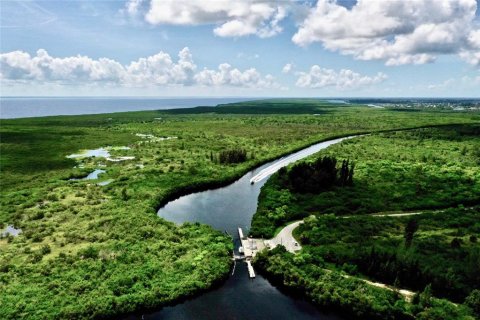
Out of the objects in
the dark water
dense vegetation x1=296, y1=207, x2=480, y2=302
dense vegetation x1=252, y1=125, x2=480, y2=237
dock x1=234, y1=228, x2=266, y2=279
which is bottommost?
the dark water

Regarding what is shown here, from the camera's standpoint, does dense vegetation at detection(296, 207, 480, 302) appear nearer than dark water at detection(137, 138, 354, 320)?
No

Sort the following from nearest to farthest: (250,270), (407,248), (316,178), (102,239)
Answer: (250,270), (407,248), (102,239), (316,178)

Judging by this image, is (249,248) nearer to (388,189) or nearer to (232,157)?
(388,189)

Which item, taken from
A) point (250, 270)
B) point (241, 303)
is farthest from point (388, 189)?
point (241, 303)

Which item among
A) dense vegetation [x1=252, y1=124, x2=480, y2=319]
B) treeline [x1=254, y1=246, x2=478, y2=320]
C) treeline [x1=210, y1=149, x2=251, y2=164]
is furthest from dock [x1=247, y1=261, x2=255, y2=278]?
treeline [x1=210, y1=149, x2=251, y2=164]

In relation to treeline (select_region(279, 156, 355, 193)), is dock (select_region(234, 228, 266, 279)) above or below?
below

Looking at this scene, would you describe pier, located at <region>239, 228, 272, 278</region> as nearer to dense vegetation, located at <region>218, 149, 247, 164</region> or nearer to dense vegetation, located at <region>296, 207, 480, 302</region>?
dense vegetation, located at <region>296, 207, 480, 302</region>
